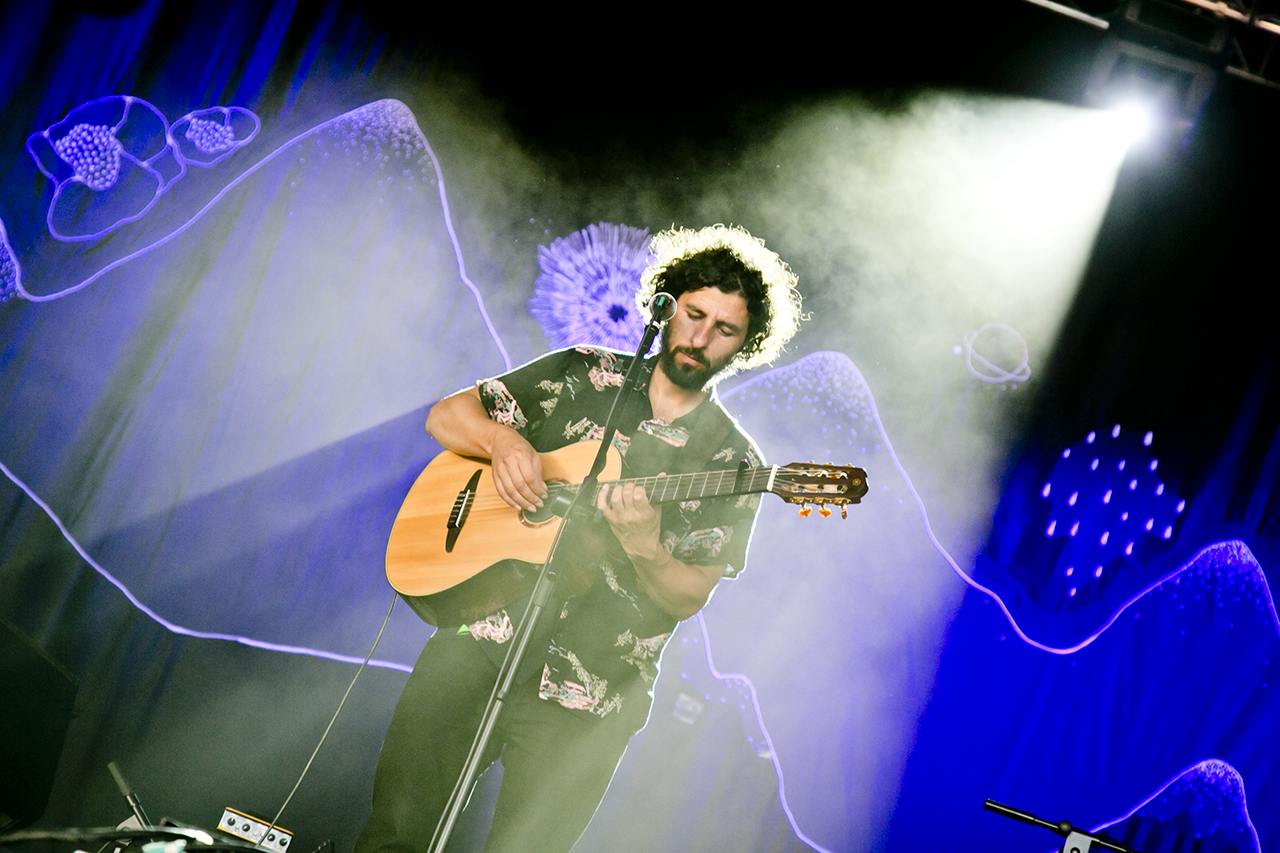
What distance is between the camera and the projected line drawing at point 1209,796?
3.39 meters

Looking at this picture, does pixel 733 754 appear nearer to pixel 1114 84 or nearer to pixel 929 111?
pixel 929 111

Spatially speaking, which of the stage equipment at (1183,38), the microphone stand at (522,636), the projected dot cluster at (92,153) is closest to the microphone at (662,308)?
the microphone stand at (522,636)

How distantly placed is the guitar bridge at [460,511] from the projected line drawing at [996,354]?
207cm

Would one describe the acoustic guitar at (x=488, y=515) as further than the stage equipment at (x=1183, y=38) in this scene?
No

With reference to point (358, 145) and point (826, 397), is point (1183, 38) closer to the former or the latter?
point (826, 397)

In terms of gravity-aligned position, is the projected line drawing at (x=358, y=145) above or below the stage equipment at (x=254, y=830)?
above

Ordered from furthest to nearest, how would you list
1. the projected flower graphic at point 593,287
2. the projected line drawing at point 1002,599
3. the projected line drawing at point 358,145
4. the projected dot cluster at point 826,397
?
the projected line drawing at point 1002,599 → the projected dot cluster at point 826,397 → the projected flower graphic at point 593,287 → the projected line drawing at point 358,145

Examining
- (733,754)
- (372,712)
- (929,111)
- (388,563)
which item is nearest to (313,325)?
(388,563)

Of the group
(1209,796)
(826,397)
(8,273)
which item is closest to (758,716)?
(826,397)

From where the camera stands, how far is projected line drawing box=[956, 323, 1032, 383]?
132 inches

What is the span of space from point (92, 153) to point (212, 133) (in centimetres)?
39

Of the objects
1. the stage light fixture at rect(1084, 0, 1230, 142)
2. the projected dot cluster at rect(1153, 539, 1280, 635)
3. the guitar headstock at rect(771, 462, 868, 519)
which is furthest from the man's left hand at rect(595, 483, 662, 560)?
the stage light fixture at rect(1084, 0, 1230, 142)

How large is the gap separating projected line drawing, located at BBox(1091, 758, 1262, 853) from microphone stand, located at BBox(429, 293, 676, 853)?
305 cm

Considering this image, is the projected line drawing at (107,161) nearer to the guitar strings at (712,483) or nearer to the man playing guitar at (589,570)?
the man playing guitar at (589,570)
